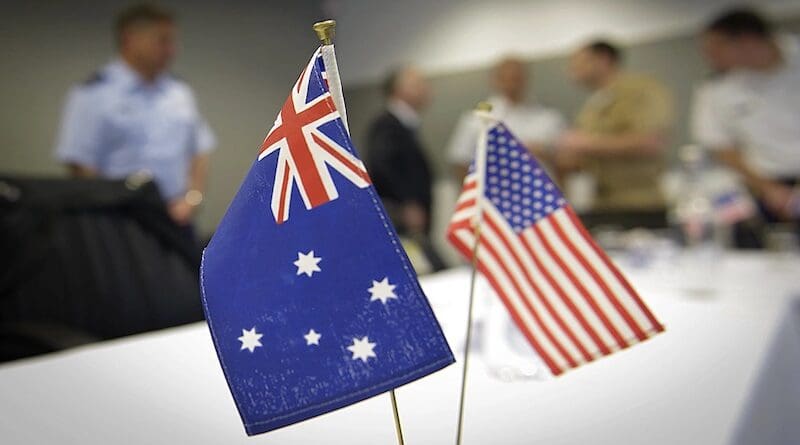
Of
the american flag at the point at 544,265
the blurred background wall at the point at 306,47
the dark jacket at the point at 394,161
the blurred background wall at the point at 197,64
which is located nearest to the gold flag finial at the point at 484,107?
the american flag at the point at 544,265

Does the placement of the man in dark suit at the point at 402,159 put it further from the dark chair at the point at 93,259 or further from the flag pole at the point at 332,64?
the flag pole at the point at 332,64

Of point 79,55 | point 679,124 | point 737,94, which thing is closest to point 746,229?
point 737,94

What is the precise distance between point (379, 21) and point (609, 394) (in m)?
5.24

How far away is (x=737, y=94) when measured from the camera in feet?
10.5

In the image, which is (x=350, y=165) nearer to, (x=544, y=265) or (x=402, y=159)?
(x=544, y=265)

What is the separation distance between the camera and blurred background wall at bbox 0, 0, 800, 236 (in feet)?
11.4

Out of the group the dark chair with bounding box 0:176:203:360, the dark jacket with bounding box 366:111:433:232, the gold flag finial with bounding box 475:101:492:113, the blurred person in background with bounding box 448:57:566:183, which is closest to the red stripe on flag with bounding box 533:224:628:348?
the gold flag finial with bounding box 475:101:492:113

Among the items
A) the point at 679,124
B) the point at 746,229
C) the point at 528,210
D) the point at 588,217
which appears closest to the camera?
the point at 528,210

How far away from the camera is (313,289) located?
39 cm

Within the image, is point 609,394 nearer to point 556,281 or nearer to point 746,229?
point 556,281

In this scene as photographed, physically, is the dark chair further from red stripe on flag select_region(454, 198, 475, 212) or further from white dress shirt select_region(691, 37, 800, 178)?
white dress shirt select_region(691, 37, 800, 178)

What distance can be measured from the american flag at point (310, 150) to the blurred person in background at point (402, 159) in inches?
126

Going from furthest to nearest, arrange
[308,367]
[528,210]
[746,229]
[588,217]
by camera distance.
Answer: [588,217]
[746,229]
[528,210]
[308,367]

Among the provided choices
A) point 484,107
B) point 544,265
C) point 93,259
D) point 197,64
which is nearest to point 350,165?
point 484,107
